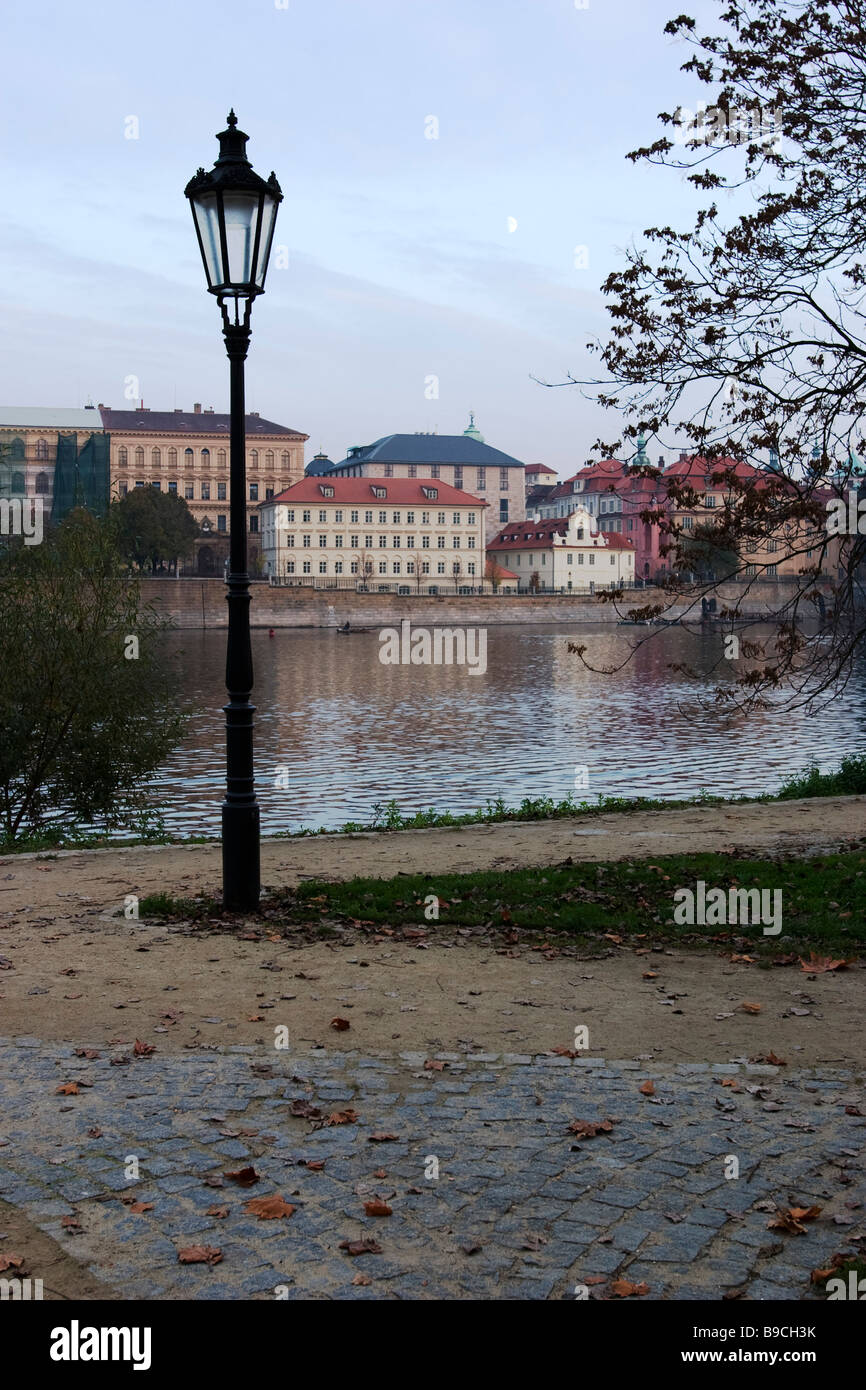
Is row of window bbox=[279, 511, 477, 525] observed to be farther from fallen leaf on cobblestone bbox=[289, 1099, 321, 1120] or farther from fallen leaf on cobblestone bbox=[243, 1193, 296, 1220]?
fallen leaf on cobblestone bbox=[243, 1193, 296, 1220]

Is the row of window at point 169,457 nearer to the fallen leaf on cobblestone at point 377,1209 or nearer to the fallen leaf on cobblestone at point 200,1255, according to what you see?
the fallen leaf on cobblestone at point 377,1209

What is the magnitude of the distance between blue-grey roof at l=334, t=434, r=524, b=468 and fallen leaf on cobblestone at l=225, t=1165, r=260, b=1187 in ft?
476

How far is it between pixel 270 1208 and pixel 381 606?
339 feet

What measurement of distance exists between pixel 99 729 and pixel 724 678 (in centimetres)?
3924

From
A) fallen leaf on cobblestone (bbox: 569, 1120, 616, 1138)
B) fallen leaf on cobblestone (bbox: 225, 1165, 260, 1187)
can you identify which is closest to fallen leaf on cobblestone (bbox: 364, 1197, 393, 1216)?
fallen leaf on cobblestone (bbox: 225, 1165, 260, 1187)

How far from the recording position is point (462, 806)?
20.6 m

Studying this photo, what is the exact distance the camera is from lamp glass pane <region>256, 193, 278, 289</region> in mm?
9266

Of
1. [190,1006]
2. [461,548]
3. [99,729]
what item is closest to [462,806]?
[99,729]

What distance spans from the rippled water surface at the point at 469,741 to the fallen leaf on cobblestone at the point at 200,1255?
298 inches

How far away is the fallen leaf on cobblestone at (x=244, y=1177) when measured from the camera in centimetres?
484

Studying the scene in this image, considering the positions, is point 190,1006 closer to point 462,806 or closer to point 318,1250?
point 318,1250

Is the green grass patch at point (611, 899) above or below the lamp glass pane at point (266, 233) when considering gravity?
below

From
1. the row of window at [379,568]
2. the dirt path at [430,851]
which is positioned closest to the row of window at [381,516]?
the row of window at [379,568]

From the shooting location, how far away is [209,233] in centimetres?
929
